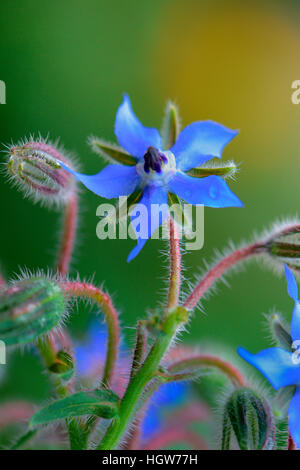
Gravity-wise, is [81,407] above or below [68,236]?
below

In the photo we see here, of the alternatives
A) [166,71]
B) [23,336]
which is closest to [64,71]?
[166,71]

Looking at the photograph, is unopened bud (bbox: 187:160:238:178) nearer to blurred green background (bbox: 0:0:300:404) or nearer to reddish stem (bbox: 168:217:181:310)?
reddish stem (bbox: 168:217:181:310)

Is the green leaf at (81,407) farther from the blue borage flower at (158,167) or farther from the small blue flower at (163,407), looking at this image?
the small blue flower at (163,407)

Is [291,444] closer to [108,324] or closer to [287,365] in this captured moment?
[287,365]


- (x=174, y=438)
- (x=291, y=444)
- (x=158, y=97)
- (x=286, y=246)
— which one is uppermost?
(x=158, y=97)

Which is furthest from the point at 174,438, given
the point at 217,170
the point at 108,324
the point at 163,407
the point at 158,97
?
the point at 158,97

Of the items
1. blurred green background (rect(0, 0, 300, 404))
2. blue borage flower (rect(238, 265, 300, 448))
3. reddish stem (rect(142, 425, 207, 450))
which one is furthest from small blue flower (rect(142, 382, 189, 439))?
blurred green background (rect(0, 0, 300, 404))
